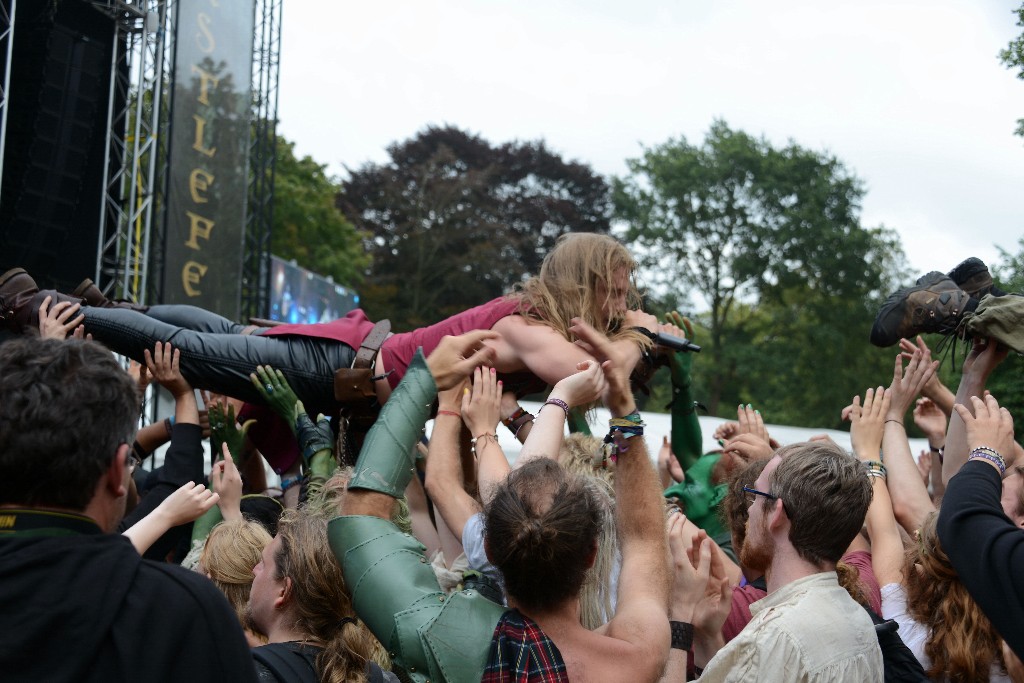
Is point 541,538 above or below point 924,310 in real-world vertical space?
below

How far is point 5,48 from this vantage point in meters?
7.38

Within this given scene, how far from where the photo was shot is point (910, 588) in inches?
102

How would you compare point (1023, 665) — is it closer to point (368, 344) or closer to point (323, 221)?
point (368, 344)

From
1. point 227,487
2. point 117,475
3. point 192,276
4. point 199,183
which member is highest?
point 199,183

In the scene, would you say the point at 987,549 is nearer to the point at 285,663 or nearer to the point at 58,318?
the point at 285,663

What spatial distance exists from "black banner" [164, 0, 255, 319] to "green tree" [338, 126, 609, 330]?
1469cm

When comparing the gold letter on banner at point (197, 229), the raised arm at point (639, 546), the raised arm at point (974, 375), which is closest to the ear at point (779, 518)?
the raised arm at point (639, 546)

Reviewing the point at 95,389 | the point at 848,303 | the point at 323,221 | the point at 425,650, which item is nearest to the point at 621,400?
the point at 425,650

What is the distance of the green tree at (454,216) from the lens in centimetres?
2655

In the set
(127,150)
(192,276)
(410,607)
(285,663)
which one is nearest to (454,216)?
(192,276)

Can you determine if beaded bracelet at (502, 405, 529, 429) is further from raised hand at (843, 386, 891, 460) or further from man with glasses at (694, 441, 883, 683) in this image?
man with glasses at (694, 441, 883, 683)

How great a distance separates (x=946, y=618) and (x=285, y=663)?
1.58 m

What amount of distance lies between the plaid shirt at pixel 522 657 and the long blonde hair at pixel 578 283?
1.96 m

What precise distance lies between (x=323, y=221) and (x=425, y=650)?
88.8ft
